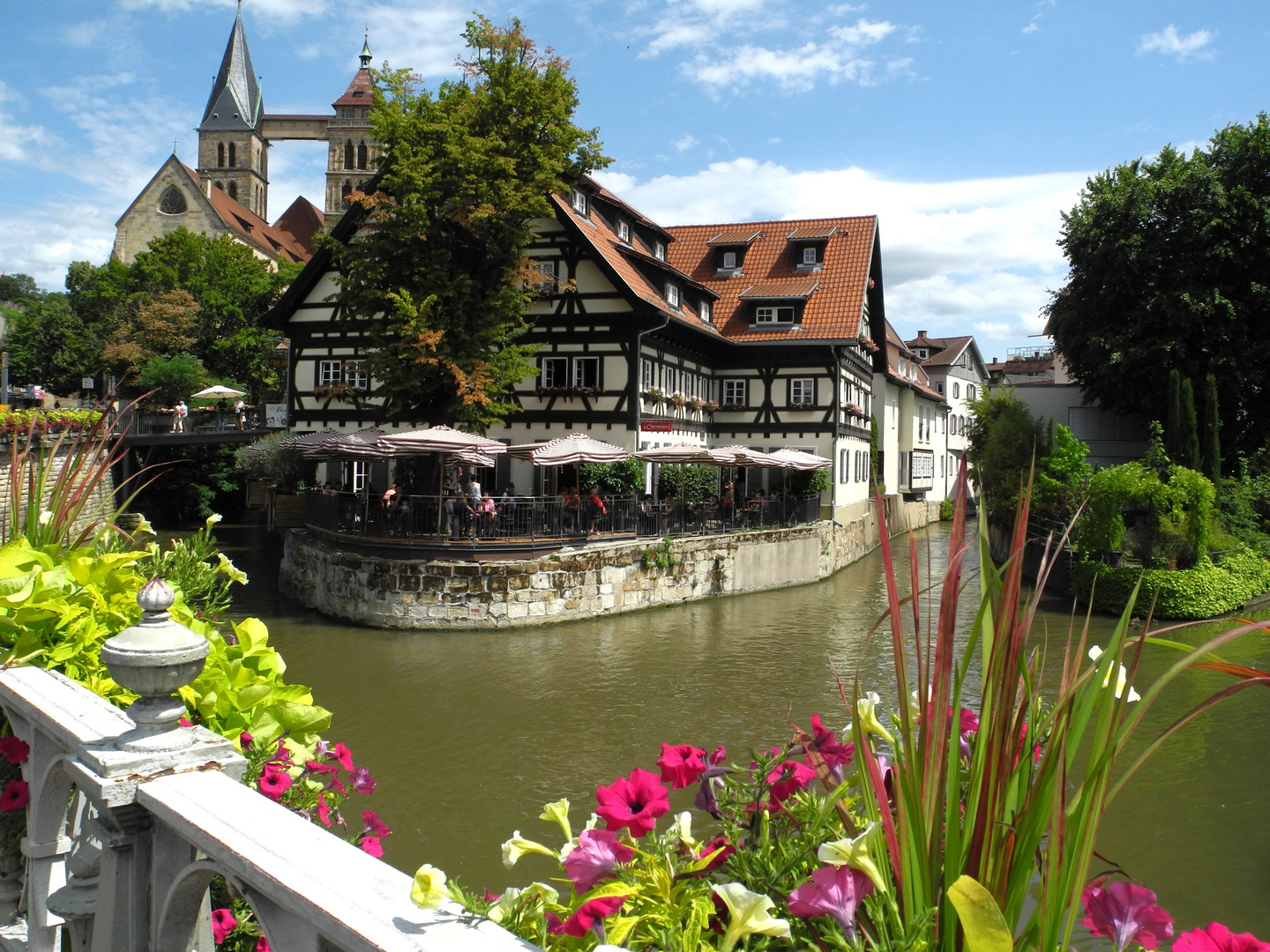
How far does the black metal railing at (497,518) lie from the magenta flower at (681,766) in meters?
16.7

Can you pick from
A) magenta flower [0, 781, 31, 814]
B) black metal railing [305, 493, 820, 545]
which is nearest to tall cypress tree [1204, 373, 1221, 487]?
black metal railing [305, 493, 820, 545]

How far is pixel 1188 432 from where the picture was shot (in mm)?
27984

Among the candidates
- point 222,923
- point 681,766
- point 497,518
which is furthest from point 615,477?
point 681,766

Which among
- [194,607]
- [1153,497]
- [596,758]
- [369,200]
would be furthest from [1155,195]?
[194,607]

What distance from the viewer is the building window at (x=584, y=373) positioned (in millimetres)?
25688

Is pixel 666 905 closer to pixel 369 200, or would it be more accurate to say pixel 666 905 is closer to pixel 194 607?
pixel 194 607

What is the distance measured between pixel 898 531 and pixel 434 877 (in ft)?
132

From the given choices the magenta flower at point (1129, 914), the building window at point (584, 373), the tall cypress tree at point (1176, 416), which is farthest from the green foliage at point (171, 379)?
the magenta flower at point (1129, 914)

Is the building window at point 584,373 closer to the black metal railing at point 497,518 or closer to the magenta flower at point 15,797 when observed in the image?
the black metal railing at point 497,518

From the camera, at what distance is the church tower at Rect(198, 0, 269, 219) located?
282 ft

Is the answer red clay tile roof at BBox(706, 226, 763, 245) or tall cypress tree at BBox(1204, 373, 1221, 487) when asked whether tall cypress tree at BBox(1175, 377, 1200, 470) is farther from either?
red clay tile roof at BBox(706, 226, 763, 245)

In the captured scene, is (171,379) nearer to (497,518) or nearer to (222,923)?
(497,518)

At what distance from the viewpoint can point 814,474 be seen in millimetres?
29391

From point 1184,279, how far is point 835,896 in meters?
34.2
